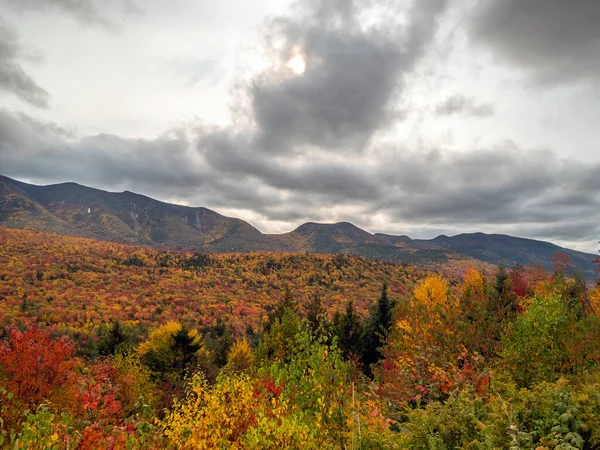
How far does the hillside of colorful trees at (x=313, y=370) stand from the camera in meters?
6.44

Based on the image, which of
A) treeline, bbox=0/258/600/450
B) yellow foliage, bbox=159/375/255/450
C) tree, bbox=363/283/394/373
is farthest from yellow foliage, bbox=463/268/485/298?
yellow foliage, bbox=159/375/255/450

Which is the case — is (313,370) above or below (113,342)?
above

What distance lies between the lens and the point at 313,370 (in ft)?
27.3

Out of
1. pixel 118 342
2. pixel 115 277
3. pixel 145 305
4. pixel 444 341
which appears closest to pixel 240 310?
pixel 145 305

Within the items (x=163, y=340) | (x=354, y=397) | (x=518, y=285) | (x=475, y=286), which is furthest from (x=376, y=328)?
(x=354, y=397)

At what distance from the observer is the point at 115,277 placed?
485 feet

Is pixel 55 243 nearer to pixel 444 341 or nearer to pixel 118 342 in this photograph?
pixel 118 342

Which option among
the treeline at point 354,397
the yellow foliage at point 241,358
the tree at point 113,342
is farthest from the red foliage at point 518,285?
the tree at point 113,342

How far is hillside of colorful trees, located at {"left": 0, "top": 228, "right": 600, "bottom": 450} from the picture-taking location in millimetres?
6441

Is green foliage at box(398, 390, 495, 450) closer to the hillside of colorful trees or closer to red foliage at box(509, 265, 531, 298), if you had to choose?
the hillside of colorful trees

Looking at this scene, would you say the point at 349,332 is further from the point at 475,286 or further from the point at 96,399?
the point at 96,399

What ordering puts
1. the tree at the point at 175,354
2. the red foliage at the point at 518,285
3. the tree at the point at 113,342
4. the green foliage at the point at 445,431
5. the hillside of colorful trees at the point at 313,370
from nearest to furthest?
the green foliage at the point at 445,431, the hillside of colorful trees at the point at 313,370, the tree at the point at 113,342, the tree at the point at 175,354, the red foliage at the point at 518,285

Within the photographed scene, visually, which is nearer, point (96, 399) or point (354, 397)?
point (354, 397)

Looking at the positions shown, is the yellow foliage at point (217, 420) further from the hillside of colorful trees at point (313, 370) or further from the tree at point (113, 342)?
the tree at point (113, 342)
